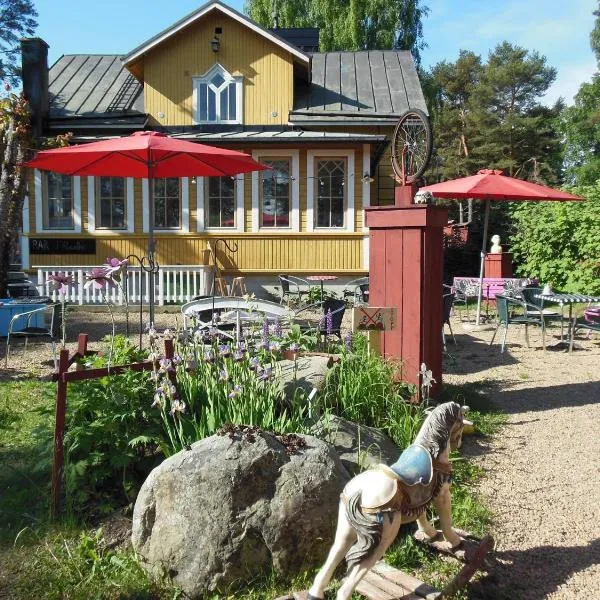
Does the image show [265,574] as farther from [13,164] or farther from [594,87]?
[594,87]

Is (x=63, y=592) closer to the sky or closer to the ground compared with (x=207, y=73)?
closer to the ground

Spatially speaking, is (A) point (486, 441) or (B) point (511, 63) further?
(B) point (511, 63)

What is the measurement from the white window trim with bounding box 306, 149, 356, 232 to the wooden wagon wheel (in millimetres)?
9436

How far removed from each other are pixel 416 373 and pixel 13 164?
9113 millimetres

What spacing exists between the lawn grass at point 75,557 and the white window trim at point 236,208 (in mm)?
12238

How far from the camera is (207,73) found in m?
16.8

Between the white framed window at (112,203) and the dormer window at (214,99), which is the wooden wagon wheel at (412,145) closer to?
the dormer window at (214,99)

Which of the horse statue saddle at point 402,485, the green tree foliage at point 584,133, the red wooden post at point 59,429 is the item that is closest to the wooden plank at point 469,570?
the horse statue saddle at point 402,485

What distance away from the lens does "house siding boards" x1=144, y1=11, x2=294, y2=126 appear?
1684 cm

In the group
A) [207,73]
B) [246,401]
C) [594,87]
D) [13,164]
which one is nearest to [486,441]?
[246,401]

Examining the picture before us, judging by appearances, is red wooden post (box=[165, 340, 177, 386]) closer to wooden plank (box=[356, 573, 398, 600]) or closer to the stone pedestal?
wooden plank (box=[356, 573, 398, 600])

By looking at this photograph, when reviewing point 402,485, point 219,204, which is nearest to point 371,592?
point 402,485

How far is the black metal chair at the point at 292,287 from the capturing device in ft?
43.7

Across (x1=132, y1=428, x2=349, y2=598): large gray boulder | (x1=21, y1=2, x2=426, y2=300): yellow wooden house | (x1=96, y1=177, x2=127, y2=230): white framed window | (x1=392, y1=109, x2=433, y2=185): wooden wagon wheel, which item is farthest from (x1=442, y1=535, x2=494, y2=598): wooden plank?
(x1=96, y1=177, x2=127, y2=230): white framed window
